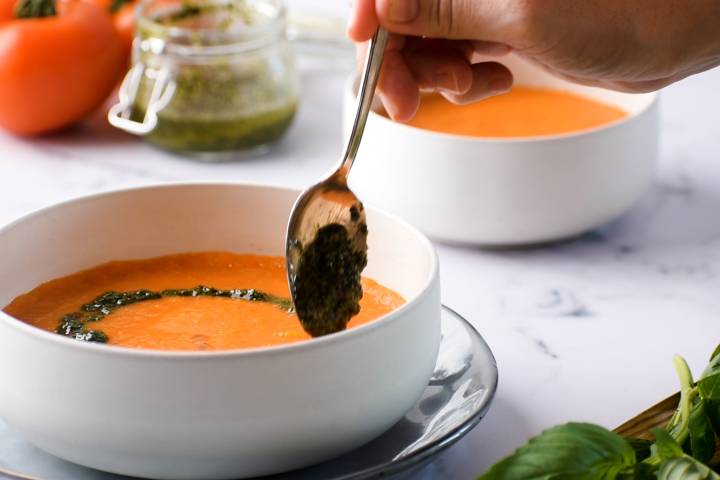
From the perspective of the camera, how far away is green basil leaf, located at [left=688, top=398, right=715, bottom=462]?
903mm

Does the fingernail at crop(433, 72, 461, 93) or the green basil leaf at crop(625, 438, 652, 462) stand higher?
the fingernail at crop(433, 72, 461, 93)

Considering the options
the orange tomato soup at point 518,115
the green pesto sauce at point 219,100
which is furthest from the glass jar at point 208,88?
the orange tomato soup at point 518,115

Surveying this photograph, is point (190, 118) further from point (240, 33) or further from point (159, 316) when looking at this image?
point (159, 316)

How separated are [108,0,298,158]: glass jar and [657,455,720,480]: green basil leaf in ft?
3.61

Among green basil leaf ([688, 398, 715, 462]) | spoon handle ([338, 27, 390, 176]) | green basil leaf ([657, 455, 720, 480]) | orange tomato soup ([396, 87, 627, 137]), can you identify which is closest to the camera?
green basil leaf ([657, 455, 720, 480])

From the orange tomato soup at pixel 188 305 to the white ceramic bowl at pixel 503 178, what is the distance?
11.8 inches

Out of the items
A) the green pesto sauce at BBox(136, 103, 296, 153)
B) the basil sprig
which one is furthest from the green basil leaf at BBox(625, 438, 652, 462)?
Answer: the green pesto sauce at BBox(136, 103, 296, 153)

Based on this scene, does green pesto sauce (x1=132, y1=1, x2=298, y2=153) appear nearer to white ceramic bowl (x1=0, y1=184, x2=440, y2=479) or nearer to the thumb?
the thumb

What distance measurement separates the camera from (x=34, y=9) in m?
1.90

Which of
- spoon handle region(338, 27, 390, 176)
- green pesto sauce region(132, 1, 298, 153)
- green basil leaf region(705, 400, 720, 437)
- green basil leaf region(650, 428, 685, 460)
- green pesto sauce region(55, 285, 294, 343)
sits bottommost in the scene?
green pesto sauce region(132, 1, 298, 153)

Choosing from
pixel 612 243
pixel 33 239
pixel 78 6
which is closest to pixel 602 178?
pixel 612 243

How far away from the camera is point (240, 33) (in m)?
1.81

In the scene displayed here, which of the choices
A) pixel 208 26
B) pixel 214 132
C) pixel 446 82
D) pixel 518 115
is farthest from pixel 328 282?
pixel 208 26

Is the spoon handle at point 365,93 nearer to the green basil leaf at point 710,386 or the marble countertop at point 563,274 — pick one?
the marble countertop at point 563,274
